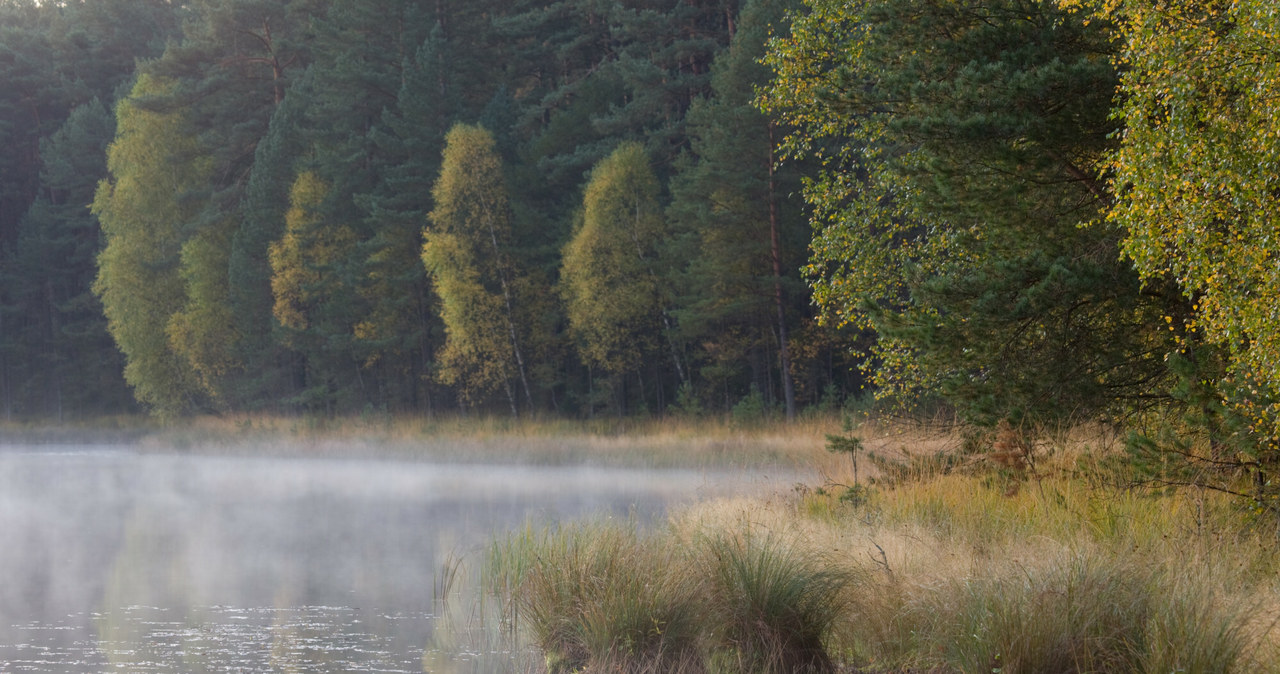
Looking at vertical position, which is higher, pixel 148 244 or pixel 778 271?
pixel 148 244

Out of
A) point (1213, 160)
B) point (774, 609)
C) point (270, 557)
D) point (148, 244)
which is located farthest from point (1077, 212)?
point (148, 244)

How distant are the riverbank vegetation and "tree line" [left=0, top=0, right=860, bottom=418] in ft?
64.7

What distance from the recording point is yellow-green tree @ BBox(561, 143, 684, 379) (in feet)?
105

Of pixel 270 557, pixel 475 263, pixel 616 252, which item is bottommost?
pixel 270 557

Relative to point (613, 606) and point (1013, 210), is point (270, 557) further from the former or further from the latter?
point (1013, 210)

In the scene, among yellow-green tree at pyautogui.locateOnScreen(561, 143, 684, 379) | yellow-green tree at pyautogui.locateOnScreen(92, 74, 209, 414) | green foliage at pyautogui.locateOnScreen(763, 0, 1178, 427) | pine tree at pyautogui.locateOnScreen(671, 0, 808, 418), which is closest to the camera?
green foliage at pyautogui.locateOnScreen(763, 0, 1178, 427)

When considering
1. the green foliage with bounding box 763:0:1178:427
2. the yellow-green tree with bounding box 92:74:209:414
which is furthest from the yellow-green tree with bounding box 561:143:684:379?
the green foliage with bounding box 763:0:1178:427

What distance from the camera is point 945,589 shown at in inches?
260

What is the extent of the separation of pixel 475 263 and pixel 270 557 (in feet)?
71.2

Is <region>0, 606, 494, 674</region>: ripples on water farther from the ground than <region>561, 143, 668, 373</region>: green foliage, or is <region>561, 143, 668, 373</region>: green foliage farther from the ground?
<region>561, 143, 668, 373</region>: green foliage

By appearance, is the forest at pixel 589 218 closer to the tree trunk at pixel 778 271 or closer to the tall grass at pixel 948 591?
the tree trunk at pixel 778 271

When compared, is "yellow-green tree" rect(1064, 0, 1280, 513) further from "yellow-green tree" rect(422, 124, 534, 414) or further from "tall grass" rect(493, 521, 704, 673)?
"yellow-green tree" rect(422, 124, 534, 414)

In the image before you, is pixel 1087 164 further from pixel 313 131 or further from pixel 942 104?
pixel 313 131

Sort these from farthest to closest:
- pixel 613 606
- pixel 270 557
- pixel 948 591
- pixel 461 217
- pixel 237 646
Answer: pixel 461 217, pixel 270 557, pixel 237 646, pixel 613 606, pixel 948 591
